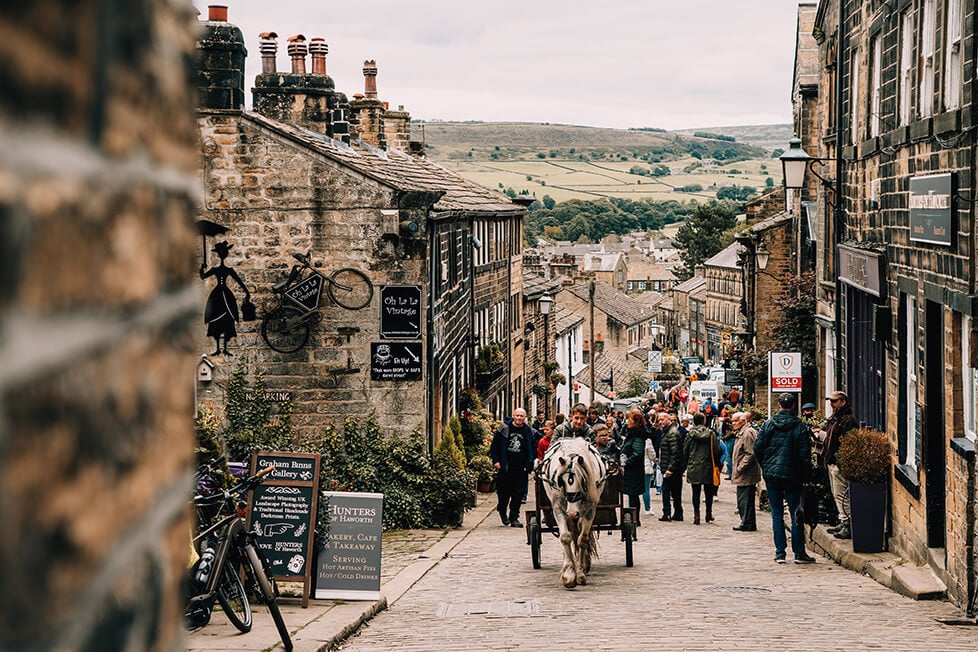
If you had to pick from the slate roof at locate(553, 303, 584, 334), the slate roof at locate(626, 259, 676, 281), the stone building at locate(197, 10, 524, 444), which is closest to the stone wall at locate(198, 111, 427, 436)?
the stone building at locate(197, 10, 524, 444)

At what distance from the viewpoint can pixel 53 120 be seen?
100cm

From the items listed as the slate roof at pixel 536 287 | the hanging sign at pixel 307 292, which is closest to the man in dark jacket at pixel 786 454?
the hanging sign at pixel 307 292

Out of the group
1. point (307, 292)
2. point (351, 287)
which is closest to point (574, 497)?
point (351, 287)

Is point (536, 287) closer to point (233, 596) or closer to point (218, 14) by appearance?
point (218, 14)

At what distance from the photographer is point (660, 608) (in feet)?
39.0

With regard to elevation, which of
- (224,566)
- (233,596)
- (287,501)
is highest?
(287,501)

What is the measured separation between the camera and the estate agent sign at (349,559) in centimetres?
1163

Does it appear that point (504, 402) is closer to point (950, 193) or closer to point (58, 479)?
point (950, 193)

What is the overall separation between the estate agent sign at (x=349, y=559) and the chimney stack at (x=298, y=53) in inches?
538

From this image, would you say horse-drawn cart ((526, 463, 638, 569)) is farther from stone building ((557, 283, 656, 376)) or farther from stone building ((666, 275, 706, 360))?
stone building ((666, 275, 706, 360))

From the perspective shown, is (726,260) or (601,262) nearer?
(726,260)

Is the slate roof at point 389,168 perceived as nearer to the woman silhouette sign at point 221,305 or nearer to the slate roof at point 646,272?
the woman silhouette sign at point 221,305

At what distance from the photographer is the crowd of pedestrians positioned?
1514cm

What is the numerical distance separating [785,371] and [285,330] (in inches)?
431
